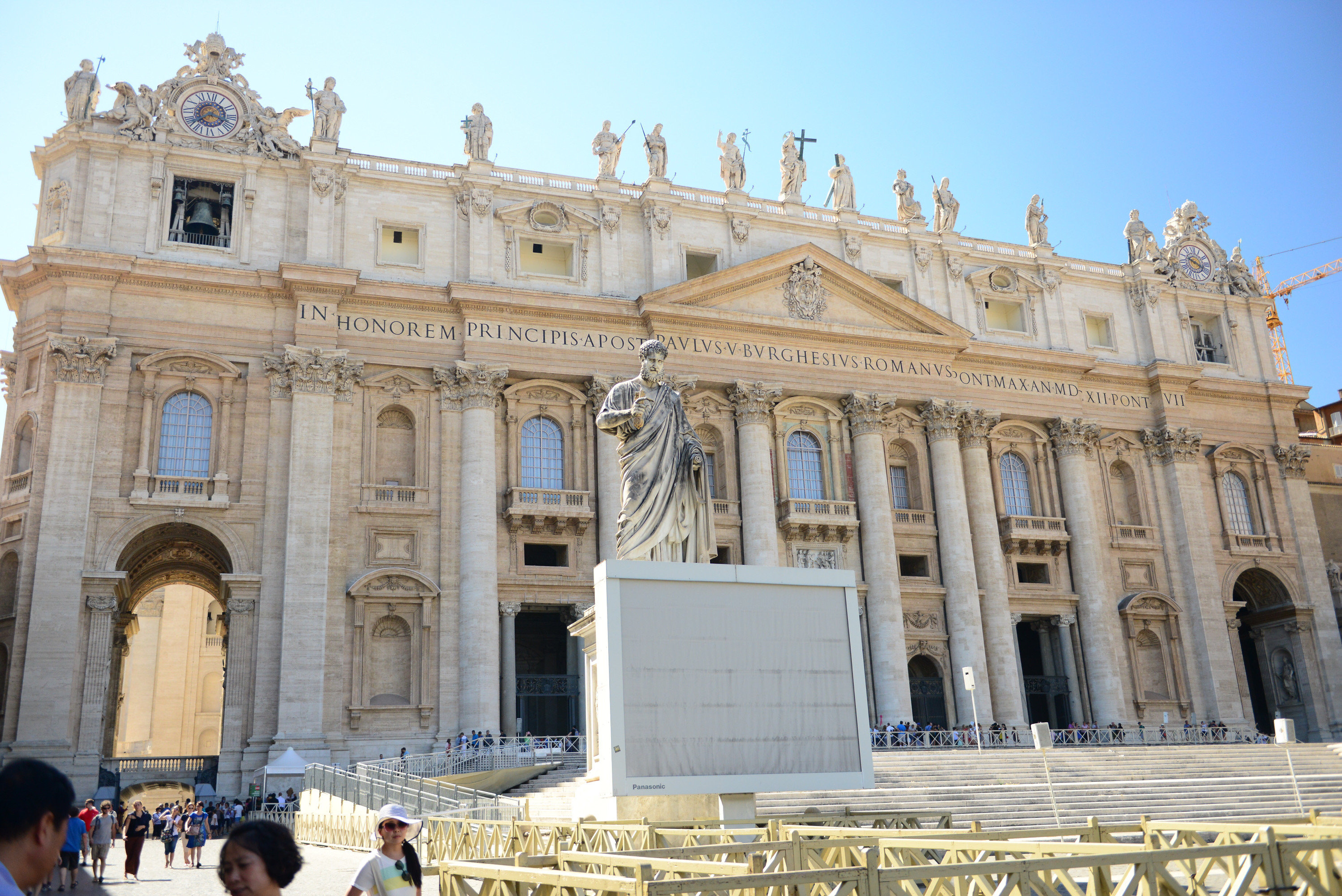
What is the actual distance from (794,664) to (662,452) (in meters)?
3.35

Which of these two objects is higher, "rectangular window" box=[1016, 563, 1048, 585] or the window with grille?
the window with grille

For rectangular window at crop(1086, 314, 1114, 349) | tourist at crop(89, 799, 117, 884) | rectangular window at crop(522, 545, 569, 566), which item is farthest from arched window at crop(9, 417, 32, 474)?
rectangular window at crop(1086, 314, 1114, 349)

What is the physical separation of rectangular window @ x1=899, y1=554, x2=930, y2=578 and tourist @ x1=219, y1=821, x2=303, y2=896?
119 ft

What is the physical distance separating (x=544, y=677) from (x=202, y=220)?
16923mm

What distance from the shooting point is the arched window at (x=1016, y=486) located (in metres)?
41.4

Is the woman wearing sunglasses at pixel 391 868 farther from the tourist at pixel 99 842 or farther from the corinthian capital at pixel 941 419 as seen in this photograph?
the corinthian capital at pixel 941 419

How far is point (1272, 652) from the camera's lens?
44469 mm

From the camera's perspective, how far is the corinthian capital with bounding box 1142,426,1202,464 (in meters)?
43.2

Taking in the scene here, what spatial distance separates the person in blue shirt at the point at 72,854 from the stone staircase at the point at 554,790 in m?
7.16

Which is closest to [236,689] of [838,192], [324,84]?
[324,84]

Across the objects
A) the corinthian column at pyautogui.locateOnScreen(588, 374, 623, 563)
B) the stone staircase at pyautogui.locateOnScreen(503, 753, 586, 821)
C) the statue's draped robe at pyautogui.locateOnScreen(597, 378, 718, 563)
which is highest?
the corinthian column at pyautogui.locateOnScreen(588, 374, 623, 563)

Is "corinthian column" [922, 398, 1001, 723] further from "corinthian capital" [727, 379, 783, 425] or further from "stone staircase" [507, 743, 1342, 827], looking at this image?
"corinthian capital" [727, 379, 783, 425]

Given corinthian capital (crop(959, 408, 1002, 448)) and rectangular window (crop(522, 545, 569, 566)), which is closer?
rectangular window (crop(522, 545, 569, 566))

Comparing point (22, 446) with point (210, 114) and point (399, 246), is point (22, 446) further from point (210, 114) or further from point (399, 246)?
point (399, 246)
